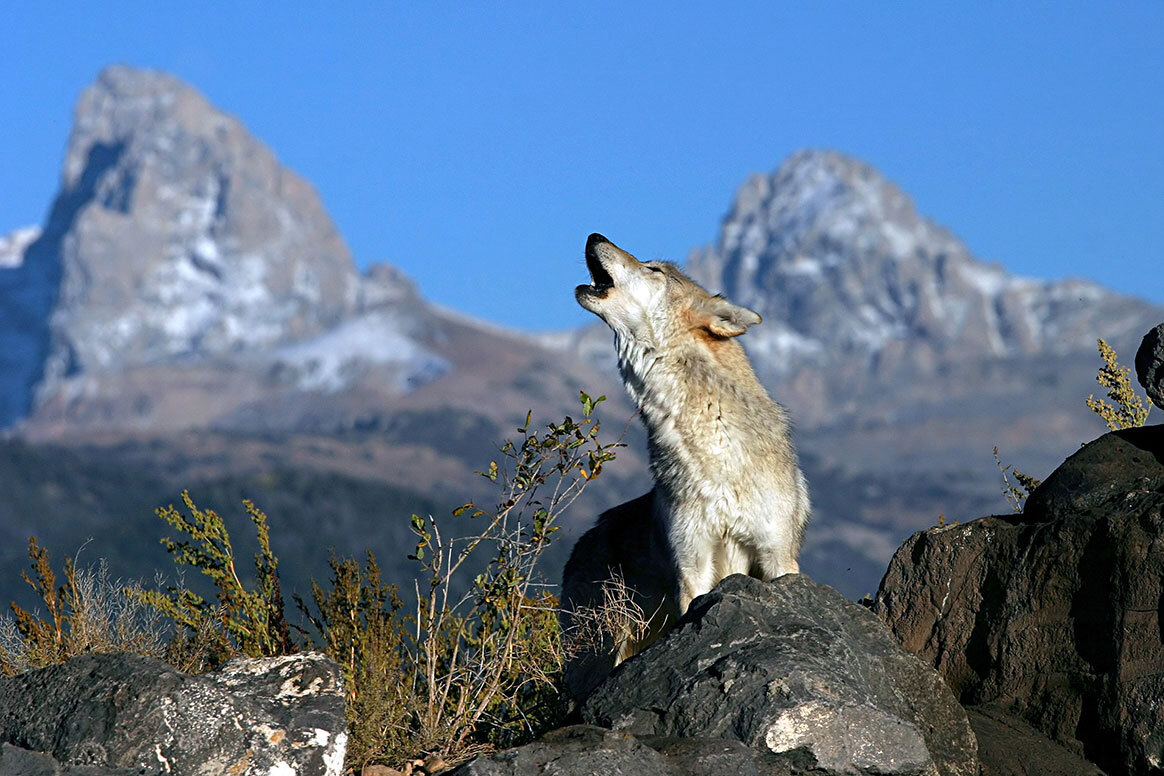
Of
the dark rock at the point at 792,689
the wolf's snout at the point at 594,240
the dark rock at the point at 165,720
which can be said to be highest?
the wolf's snout at the point at 594,240

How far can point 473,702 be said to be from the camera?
10344 mm

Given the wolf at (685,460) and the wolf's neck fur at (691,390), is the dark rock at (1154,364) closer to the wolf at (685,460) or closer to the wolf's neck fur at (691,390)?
the wolf at (685,460)

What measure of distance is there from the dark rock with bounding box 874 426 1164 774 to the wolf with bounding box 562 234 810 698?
1197mm

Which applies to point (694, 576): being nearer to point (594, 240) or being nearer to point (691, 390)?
→ point (691, 390)

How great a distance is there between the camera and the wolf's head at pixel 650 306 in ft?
41.5

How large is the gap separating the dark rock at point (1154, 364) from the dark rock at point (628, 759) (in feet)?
12.2

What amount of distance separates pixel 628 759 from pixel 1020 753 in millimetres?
2699

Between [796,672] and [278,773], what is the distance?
9.66ft

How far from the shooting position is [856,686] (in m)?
8.94

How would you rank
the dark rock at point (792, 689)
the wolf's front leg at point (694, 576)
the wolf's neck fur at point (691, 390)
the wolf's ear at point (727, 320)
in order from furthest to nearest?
the wolf's ear at point (727, 320) → the wolf's neck fur at point (691, 390) → the wolf's front leg at point (694, 576) → the dark rock at point (792, 689)

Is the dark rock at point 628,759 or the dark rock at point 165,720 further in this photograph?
the dark rock at point 165,720

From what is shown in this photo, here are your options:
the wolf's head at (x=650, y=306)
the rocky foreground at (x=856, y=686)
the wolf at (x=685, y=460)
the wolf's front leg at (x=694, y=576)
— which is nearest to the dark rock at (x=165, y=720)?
the rocky foreground at (x=856, y=686)

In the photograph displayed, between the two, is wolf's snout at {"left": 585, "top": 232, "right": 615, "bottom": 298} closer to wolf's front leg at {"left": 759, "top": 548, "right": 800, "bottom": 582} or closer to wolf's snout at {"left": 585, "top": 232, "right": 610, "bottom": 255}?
wolf's snout at {"left": 585, "top": 232, "right": 610, "bottom": 255}

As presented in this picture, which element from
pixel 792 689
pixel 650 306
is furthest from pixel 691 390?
pixel 792 689
